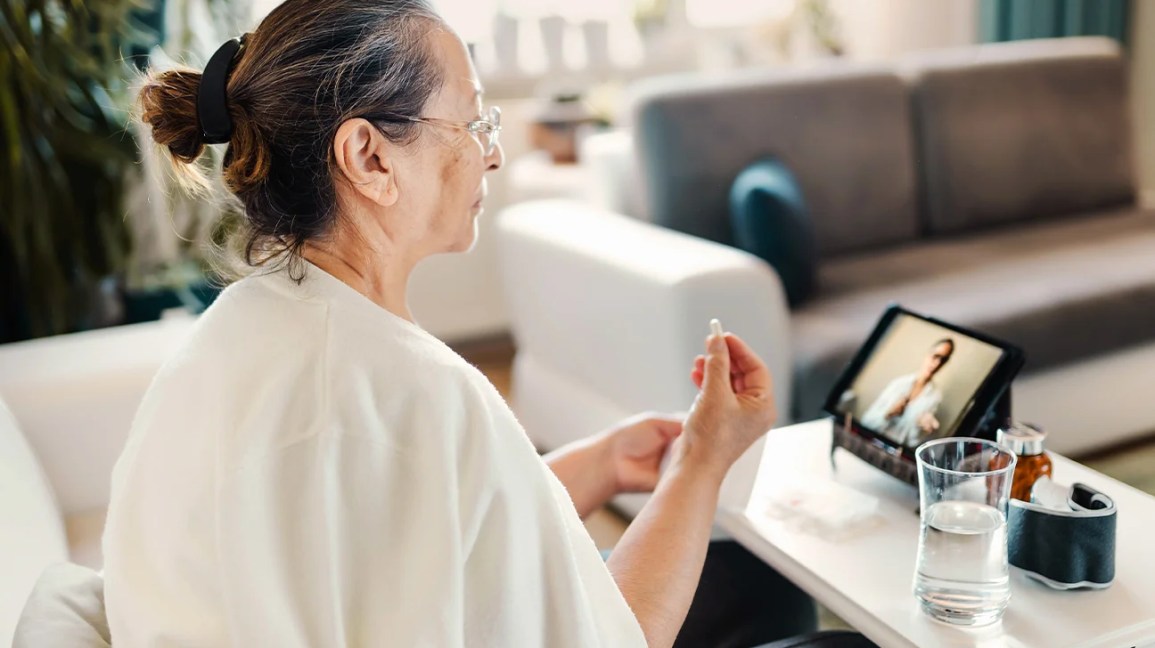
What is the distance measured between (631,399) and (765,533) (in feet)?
3.33

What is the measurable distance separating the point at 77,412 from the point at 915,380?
117 cm

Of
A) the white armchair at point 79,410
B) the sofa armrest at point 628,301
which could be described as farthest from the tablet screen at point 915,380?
the white armchair at point 79,410

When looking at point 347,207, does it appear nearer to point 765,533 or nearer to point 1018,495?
point 765,533

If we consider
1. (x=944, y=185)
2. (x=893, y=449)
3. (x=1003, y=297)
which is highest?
(x=893, y=449)

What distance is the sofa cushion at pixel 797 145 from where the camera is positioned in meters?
2.52

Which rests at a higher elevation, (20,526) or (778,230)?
(20,526)

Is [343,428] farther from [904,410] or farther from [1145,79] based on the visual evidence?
[1145,79]

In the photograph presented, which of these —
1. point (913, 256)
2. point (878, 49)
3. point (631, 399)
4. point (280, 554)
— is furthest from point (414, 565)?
point (878, 49)

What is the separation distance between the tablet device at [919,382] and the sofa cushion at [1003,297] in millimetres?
747

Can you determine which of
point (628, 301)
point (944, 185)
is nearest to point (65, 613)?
point (628, 301)

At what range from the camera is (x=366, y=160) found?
3.17 feet

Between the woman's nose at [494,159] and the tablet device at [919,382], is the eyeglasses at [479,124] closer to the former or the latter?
the woman's nose at [494,159]

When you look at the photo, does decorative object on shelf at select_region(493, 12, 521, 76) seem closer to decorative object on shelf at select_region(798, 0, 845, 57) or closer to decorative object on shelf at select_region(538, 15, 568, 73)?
decorative object on shelf at select_region(538, 15, 568, 73)

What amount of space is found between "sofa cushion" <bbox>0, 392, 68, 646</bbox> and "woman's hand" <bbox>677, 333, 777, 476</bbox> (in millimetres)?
669
